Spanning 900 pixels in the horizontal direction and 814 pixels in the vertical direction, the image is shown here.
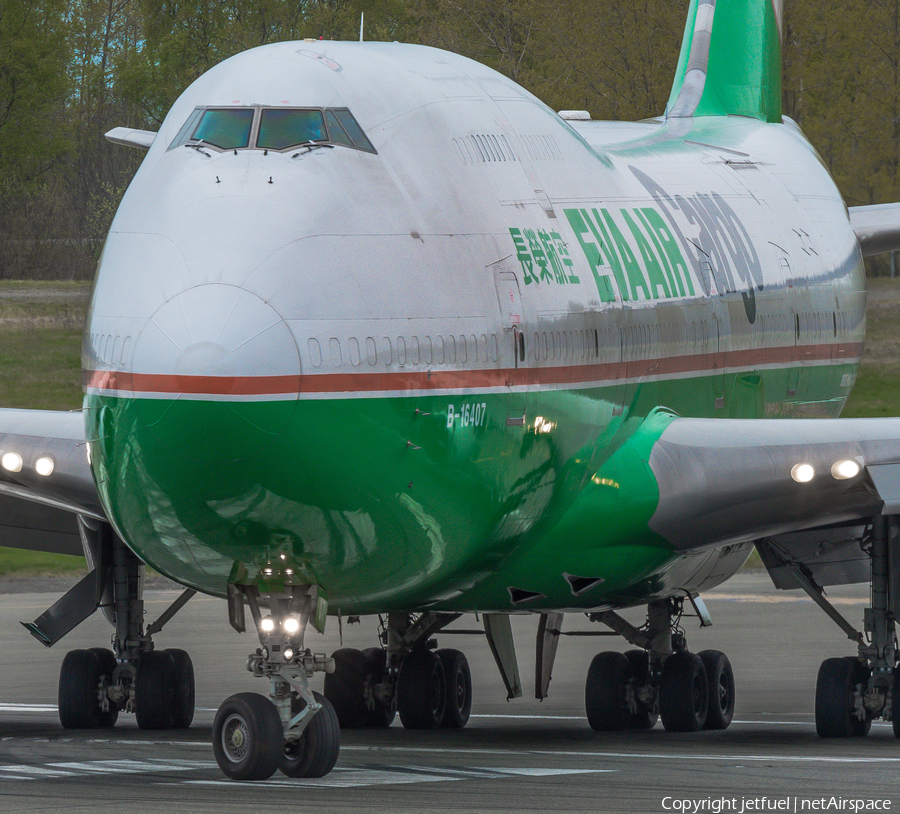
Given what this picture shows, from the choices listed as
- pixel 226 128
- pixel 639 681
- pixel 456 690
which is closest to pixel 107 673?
pixel 456 690

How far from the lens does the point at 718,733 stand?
18812mm

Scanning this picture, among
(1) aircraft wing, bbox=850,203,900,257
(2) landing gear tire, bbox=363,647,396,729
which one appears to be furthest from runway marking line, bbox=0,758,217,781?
(1) aircraft wing, bbox=850,203,900,257

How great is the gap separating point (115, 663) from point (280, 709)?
648cm

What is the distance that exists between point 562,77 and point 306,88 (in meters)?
44.3

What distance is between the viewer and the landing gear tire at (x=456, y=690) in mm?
19469

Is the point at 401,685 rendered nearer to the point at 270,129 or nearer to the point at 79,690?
the point at 79,690

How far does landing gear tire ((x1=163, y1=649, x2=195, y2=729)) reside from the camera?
19.0 meters

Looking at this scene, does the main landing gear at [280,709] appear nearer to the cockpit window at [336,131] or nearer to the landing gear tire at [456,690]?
the cockpit window at [336,131]

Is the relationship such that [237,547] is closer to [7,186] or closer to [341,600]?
[341,600]

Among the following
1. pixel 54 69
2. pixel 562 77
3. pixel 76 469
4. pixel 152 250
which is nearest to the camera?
pixel 152 250

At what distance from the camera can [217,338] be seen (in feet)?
38.7

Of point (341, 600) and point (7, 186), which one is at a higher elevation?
point (7, 186)

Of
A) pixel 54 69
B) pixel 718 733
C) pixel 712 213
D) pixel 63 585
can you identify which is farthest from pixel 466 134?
pixel 54 69

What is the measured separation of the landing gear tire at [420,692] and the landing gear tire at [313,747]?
19.5 ft
